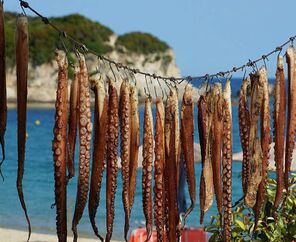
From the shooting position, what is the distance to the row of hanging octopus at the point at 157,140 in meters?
2.89

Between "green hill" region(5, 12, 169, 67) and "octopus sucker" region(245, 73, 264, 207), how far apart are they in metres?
67.0

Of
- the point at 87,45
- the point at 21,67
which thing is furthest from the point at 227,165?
the point at 87,45

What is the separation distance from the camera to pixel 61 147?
2906 millimetres

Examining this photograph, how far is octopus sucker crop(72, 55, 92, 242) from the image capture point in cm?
295

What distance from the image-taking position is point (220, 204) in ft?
11.4

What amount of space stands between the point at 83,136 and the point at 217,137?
794 millimetres

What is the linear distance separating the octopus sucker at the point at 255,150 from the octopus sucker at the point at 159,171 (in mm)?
458

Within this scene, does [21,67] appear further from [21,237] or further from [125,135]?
[21,237]

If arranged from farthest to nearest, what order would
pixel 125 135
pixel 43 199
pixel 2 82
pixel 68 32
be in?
1. pixel 68 32
2. pixel 43 199
3. pixel 125 135
4. pixel 2 82

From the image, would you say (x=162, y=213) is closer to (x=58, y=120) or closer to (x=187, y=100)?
(x=187, y=100)

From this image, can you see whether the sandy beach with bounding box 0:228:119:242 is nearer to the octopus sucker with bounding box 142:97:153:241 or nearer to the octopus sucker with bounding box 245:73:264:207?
the octopus sucker with bounding box 245:73:264:207

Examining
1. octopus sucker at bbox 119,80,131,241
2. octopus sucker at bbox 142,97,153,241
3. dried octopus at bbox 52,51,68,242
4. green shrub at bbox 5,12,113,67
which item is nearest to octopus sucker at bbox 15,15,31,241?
dried octopus at bbox 52,51,68,242

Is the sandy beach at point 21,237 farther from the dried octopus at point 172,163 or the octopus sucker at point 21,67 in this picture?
the octopus sucker at point 21,67

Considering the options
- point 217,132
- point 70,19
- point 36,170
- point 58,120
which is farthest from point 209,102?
point 70,19
